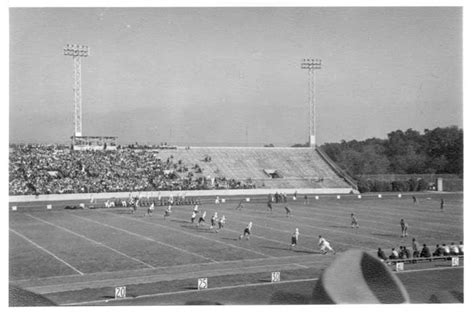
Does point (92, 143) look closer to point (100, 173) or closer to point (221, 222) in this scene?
point (100, 173)

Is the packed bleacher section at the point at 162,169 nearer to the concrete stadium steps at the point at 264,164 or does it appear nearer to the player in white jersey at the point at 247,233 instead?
the concrete stadium steps at the point at 264,164

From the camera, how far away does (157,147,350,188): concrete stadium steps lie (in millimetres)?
58938

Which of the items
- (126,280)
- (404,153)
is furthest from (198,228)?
(404,153)

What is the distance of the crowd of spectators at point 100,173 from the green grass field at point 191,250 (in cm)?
686

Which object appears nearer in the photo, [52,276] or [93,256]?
[52,276]

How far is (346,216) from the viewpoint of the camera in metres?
35.6

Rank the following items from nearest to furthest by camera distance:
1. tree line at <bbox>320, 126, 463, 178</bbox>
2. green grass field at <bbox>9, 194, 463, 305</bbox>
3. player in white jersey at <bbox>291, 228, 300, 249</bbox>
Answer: green grass field at <bbox>9, 194, 463, 305</bbox> < player in white jersey at <bbox>291, 228, 300, 249</bbox> < tree line at <bbox>320, 126, 463, 178</bbox>

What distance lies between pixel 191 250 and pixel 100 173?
30327 mm

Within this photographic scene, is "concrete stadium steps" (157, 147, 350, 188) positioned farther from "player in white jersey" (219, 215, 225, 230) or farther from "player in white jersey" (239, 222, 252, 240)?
"player in white jersey" (239, 222, 252, 240)

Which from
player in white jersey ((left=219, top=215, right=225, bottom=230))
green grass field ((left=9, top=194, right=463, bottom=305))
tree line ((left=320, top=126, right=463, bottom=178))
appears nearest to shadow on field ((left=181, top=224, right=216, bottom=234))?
green grass field ((left=9, top=194, right=463, bottom=305))

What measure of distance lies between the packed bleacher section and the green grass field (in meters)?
7.58

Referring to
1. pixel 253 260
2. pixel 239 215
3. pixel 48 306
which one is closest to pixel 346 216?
pixel 239 215
